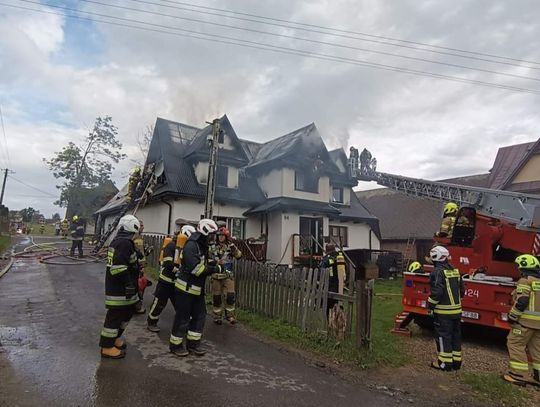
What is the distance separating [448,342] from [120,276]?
456 cm

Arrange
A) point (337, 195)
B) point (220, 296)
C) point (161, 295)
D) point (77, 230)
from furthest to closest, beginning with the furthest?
point (337, 195), point (77, 230), point (220, 296), point (161, 295)

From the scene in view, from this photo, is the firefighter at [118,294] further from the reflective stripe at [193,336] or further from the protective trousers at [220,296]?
the protective trousers at [220,296]

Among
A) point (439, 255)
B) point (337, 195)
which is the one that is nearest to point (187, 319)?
point (439, 255)

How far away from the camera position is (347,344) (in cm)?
551

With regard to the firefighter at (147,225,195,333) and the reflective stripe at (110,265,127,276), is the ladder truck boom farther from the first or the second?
the reflective stripe at (110,265,127,276)

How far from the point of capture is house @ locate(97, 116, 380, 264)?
16.8 meters

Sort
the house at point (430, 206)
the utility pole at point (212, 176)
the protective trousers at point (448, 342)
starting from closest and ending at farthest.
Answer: the protective trousers at point (448, 342) → the utility pole at point (212, 176) → the house at point (430, 206)

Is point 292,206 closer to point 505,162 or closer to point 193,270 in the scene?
point 193,270

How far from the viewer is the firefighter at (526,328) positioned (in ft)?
16.1

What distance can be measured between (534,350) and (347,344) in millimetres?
2487

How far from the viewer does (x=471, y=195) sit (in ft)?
41.2

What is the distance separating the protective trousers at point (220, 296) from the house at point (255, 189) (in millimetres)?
9326

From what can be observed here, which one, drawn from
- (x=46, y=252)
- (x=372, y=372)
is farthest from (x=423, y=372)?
(x=46, y=252)

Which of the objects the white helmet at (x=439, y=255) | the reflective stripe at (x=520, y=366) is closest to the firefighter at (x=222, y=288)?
the white helmet at (x=439, y=255)
